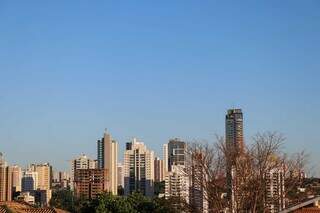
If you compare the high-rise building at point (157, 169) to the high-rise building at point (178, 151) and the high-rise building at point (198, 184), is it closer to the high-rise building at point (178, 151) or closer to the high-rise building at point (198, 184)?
the high-rise building at point (178, 151)

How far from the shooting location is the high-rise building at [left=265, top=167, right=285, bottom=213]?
17369 mm

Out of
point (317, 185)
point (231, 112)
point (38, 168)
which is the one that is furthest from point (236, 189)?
point (38, 168)

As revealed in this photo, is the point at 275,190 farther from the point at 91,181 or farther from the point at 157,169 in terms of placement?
the point at 157,169

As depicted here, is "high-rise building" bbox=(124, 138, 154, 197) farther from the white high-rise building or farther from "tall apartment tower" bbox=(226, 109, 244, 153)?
"tall apartment tower" bbox=(226, 109, 244, 153)

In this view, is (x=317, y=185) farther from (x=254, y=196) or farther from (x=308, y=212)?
(x=308, y=212)

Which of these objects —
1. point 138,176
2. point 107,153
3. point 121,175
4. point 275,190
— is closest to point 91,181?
point 138,176

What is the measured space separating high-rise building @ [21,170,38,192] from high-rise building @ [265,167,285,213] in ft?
202

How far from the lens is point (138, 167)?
Result: 6359 cm

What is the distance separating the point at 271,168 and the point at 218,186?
1661 millimetres

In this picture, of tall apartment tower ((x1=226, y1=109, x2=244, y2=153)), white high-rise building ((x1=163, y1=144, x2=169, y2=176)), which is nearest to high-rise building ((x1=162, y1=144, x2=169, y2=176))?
white high-rise building ((x1=163, y1=144, x2=169, y2=176))

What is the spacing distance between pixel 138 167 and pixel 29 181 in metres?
20.3

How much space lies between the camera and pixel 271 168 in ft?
57.5

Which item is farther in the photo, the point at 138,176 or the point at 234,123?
the point at 138,176

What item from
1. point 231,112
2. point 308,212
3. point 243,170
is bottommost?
point 308,212
